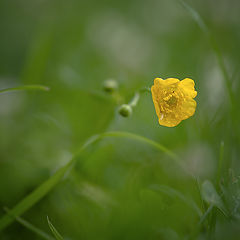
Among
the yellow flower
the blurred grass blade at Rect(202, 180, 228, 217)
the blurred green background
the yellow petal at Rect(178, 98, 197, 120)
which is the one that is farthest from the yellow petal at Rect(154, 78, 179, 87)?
the blurred grass blade at Rect(202, 180, 228, 217)

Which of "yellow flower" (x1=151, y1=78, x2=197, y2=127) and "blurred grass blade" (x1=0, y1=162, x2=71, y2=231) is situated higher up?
"yellow flower" (x1=151, y1=78, x2=197, y2=127)

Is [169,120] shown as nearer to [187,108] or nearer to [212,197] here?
[187,108]

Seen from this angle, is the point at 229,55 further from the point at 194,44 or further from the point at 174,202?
the point at 174,202

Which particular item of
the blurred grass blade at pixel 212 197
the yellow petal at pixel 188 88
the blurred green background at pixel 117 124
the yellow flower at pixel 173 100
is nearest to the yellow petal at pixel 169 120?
the yellow flower at pixel 173 100

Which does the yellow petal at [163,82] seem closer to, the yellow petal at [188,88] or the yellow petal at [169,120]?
the yellow petal at [188,88]

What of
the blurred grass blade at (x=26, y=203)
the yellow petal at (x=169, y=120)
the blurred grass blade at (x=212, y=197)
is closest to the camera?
the blurred grass blade at (x=212, y=197)

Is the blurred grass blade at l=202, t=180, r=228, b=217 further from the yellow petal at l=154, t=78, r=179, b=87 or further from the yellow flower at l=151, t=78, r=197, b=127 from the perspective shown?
the yellow petal at l=154, t=78, r=179, b=87

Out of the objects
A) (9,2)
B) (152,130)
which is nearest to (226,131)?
(152,130)
